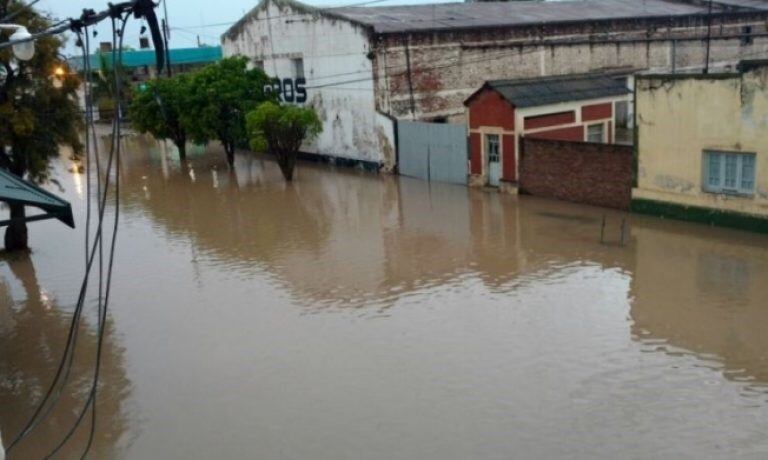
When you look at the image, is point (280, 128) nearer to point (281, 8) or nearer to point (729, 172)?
point (281, 8)

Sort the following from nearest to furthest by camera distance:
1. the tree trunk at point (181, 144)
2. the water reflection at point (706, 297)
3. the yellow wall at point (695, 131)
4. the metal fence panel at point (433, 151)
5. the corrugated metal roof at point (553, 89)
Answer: the water reflection at point (706, 297)
the yellow wall at point (695, 131)
the corrugated metal roof at point (553, 89)
the metal fence panel at point (433, 151)
the tree trunk at point (181, 144)

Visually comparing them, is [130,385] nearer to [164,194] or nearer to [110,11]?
[110,11]

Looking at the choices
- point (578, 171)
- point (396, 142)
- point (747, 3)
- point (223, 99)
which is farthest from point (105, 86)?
point (747, 3)

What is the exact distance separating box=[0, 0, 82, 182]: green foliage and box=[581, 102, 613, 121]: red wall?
13.8m

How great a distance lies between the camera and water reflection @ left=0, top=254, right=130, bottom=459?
851cm

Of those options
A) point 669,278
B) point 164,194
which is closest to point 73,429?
point 669,278

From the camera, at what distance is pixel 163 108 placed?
27.9 metres

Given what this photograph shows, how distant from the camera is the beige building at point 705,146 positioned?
14.5m

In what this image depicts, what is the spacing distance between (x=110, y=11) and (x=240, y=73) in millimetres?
21142

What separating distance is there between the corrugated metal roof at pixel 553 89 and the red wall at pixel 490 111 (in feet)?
0.88

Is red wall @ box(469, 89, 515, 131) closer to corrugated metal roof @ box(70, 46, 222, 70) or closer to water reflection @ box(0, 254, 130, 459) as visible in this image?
water reflection @ box(0, 254, 130, 459)

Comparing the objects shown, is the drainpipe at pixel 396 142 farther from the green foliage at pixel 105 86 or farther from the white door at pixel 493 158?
the green foliage at pixel 105 86

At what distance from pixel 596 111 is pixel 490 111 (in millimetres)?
3374

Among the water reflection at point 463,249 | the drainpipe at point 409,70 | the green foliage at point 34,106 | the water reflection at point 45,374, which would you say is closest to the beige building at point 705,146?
the water reflection at point 463,249
